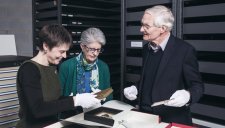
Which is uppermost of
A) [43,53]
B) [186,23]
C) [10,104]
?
[186,23]

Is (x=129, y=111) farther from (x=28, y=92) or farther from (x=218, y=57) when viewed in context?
(x=218, y=57)

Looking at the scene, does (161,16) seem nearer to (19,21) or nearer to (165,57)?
(165,57)

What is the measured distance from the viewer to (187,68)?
76.5 inches

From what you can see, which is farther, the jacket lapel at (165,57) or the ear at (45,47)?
the jacket lapel at (165,57)

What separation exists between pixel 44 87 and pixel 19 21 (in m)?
2.24

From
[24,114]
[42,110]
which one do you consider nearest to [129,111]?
[42,110]

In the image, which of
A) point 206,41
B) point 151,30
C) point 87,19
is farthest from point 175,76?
point 87,19

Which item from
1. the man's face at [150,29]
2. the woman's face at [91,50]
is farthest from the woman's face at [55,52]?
the man's face at [150,29]

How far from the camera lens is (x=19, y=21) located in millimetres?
3625

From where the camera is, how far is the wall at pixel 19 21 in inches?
137

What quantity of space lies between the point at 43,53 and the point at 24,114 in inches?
16.7

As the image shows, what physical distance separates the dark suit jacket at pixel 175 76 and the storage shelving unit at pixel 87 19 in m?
1.31

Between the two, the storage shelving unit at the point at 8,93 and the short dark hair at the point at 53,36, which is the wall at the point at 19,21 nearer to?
the storage shelving unit at the point at 8,93

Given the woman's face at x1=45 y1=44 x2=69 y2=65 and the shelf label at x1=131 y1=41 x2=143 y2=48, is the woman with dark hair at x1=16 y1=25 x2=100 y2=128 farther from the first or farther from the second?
the shelf label at x1=131 y1=41 x2=143 y2=48
